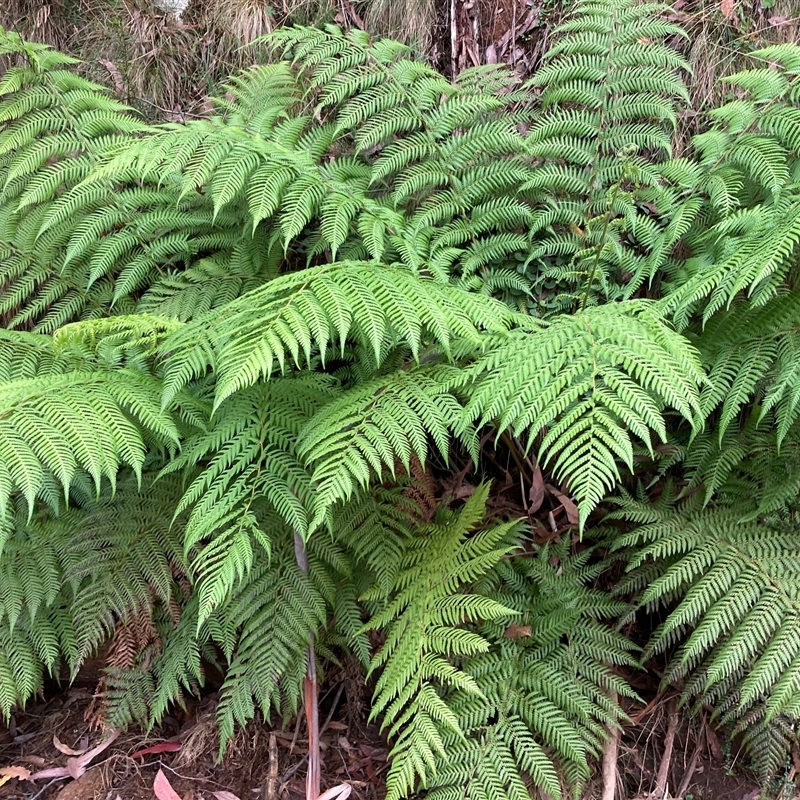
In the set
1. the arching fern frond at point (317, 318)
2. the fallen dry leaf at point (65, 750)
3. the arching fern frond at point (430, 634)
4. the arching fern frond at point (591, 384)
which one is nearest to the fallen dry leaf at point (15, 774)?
the fallen dry leaf at point (65, 750)

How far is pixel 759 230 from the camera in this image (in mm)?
1827

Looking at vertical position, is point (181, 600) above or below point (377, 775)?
above

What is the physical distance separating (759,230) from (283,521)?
1.70 meters

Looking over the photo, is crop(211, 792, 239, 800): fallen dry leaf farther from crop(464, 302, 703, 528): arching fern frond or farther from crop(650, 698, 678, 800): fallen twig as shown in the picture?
crop(464, 302, 703, 528): arching fern frond

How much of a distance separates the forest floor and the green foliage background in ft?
0.57

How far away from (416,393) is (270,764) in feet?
4.64

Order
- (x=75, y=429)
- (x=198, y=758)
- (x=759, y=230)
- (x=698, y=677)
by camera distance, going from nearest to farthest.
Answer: (x=75, y=429) < (x=759, y=230) < (x=698, y=677) < (x=198, y=758)

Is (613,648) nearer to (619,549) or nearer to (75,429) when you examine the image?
(619,549)

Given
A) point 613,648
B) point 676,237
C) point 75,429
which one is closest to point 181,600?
point 75,429

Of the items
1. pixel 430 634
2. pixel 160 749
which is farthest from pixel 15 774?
pixel 430 634

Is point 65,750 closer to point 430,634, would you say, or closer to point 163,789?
point 163,789

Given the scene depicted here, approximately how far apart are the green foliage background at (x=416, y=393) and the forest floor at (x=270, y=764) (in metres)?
0.18

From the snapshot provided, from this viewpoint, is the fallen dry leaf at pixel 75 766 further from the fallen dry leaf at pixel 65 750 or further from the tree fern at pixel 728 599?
the tree fern at pixel 728 599

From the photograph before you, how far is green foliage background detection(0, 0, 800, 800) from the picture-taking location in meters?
1.70
